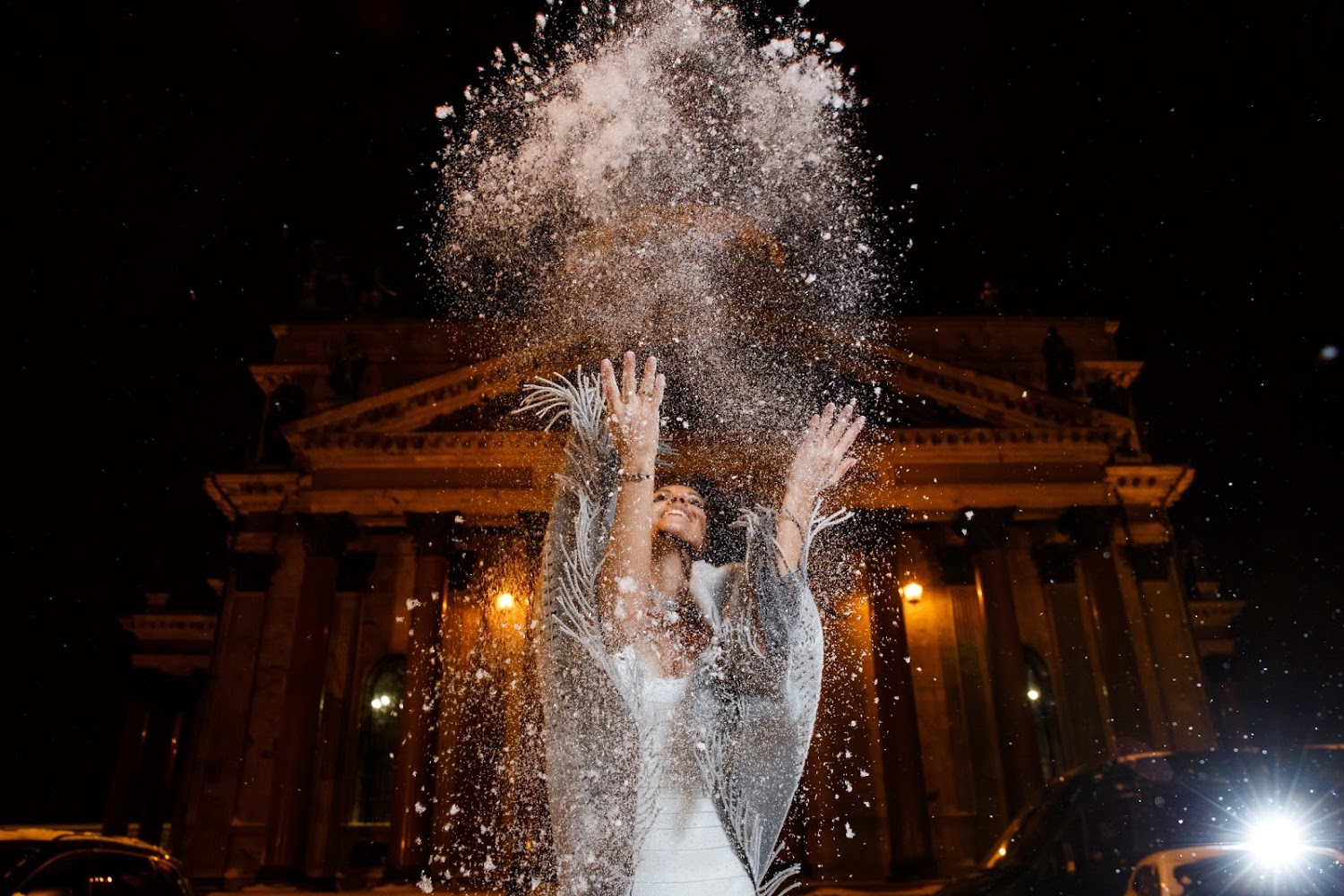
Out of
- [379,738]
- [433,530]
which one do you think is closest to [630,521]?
[433,530]

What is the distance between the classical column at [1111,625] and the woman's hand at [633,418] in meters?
20.1

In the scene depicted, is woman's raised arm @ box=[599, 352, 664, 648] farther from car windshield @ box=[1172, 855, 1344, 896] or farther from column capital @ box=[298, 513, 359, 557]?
column capital @ box=[298, 513, 359, 557]

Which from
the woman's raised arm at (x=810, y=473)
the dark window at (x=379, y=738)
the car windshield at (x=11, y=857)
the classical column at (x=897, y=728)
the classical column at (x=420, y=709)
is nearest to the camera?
the woman's raised arm at (x=810, y=473)

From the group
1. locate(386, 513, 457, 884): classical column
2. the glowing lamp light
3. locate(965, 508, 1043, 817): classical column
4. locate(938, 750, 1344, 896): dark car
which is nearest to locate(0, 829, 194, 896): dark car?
locate(938, 750, 1344, 896): dark car

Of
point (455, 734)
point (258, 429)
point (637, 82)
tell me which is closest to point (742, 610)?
point (637, 82)

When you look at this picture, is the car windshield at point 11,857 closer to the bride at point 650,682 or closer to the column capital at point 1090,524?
the bride at point 650,682

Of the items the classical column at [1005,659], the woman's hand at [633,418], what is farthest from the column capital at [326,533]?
the woman's hand at [633,418]

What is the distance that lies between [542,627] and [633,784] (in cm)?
45

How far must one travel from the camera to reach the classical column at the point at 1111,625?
1877cm

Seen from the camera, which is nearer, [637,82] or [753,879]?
[753,879]

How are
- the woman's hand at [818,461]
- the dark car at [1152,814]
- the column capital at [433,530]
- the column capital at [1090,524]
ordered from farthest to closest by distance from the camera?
the column capital at [1090,524], the column capital at [433,530], the dark car at [1152,814], the woman's hand at [818,461]

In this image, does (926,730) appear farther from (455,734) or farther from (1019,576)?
(455,734)

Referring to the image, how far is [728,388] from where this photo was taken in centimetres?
2084

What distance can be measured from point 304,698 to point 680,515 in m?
18.1
